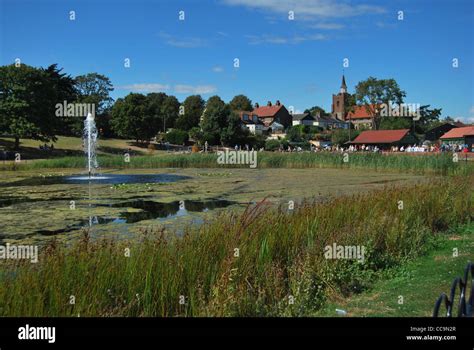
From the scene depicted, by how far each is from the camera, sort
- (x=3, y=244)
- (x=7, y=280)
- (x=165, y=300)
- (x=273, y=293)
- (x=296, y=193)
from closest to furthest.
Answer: (x=7, y=280)
(x=165, y=300)
(x=273, y=293)
(x=3, y=244)
(x=296, y=193)

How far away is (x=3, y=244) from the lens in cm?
968

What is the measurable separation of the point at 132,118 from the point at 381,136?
44.4 meters

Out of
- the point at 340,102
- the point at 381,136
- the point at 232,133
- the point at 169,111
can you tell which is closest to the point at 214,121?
the point at 232,133

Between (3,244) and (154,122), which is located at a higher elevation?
(154,122)

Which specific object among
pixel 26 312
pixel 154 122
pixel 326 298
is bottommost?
pixel 326 298

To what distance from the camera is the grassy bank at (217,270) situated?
17.5 feet

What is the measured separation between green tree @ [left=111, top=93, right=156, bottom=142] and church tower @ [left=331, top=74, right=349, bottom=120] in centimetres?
9247

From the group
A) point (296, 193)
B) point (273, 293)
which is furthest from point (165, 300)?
point (296, 193)

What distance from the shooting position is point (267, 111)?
133 metres

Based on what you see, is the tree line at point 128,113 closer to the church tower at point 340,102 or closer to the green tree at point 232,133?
the green tree at point 232,133

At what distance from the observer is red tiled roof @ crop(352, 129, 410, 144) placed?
269 feet

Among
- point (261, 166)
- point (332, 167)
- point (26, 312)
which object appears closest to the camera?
point (26, 312)

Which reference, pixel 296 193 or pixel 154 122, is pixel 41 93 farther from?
pixel 296 193

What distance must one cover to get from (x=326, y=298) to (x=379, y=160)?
30.8 metres
